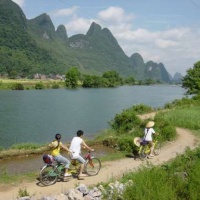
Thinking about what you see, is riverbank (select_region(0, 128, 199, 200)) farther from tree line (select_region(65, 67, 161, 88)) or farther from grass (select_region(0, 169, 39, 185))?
tree line (select_region(65, 67, 161, 88))

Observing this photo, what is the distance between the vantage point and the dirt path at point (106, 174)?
37.0 feet

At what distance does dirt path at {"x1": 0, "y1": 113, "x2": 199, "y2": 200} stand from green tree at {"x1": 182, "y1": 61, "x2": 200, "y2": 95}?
101ft

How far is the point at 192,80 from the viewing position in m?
51.3

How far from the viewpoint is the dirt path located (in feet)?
37.0

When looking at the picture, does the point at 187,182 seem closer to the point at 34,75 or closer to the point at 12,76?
the point at 12,76

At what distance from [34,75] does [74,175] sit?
159366mm

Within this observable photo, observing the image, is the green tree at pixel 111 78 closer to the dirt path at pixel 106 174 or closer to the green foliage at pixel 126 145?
the green foliage at pixel 126 145

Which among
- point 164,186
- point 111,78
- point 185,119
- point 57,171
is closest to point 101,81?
point 111,78

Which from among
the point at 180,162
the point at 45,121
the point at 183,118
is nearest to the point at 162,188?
the point at 180,162


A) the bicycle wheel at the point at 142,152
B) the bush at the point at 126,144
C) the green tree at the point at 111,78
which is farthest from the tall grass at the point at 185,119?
the green tree at the point at 111,78

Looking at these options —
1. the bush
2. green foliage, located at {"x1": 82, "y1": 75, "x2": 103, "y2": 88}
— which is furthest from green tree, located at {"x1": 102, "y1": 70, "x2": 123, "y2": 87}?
the bush

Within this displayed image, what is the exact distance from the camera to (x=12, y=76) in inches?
5773

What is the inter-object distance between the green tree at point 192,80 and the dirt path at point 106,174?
3071cm

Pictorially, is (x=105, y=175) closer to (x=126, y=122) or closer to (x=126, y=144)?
(x=126, y=144)
